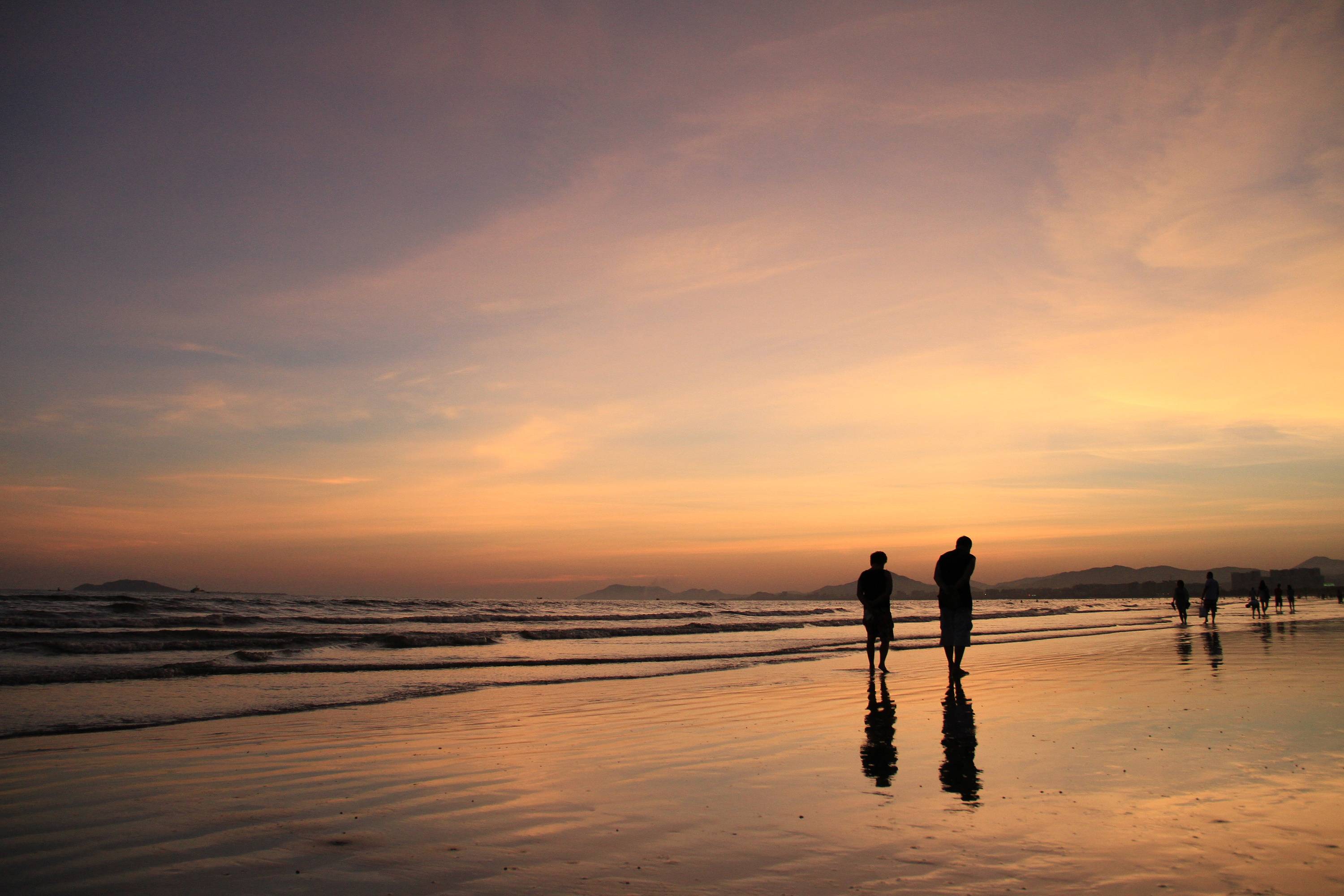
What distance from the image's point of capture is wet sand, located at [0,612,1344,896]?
Answer: 4387 millimetres

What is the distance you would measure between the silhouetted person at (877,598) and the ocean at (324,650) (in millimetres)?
802

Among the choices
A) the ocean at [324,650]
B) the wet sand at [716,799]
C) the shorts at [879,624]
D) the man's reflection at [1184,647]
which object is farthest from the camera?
the man's reflection at [1184,647]

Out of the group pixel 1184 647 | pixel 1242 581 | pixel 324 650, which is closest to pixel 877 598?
pixel 1184 647

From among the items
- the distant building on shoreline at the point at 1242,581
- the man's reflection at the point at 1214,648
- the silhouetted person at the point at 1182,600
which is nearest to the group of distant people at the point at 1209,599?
the silhouetted person at the point at 1182,600

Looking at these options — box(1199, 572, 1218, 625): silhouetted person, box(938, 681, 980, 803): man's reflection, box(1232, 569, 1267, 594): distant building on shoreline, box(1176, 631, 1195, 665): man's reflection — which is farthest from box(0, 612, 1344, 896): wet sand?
box(1232, 569, 1267, 594): distant building on shoreline

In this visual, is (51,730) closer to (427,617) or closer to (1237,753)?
(1237,753)

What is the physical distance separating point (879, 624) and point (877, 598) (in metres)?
0.54

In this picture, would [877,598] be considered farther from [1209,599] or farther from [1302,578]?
[1302,578]

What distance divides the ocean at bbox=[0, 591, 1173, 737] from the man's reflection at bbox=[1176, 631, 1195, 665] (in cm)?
360

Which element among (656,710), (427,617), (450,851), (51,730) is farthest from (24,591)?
(450,851)

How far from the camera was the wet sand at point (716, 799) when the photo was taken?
4387 mm

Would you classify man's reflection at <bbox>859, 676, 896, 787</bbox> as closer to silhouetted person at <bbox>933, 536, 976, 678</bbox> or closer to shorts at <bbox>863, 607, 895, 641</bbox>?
silhouetted person at <bbox>933, 536, 976, 678</bbox>

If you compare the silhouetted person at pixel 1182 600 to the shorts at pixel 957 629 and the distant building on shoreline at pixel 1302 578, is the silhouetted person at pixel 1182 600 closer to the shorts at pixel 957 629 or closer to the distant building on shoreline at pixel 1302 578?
the shorts at pixel 957 629

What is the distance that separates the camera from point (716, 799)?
604 centimetres
